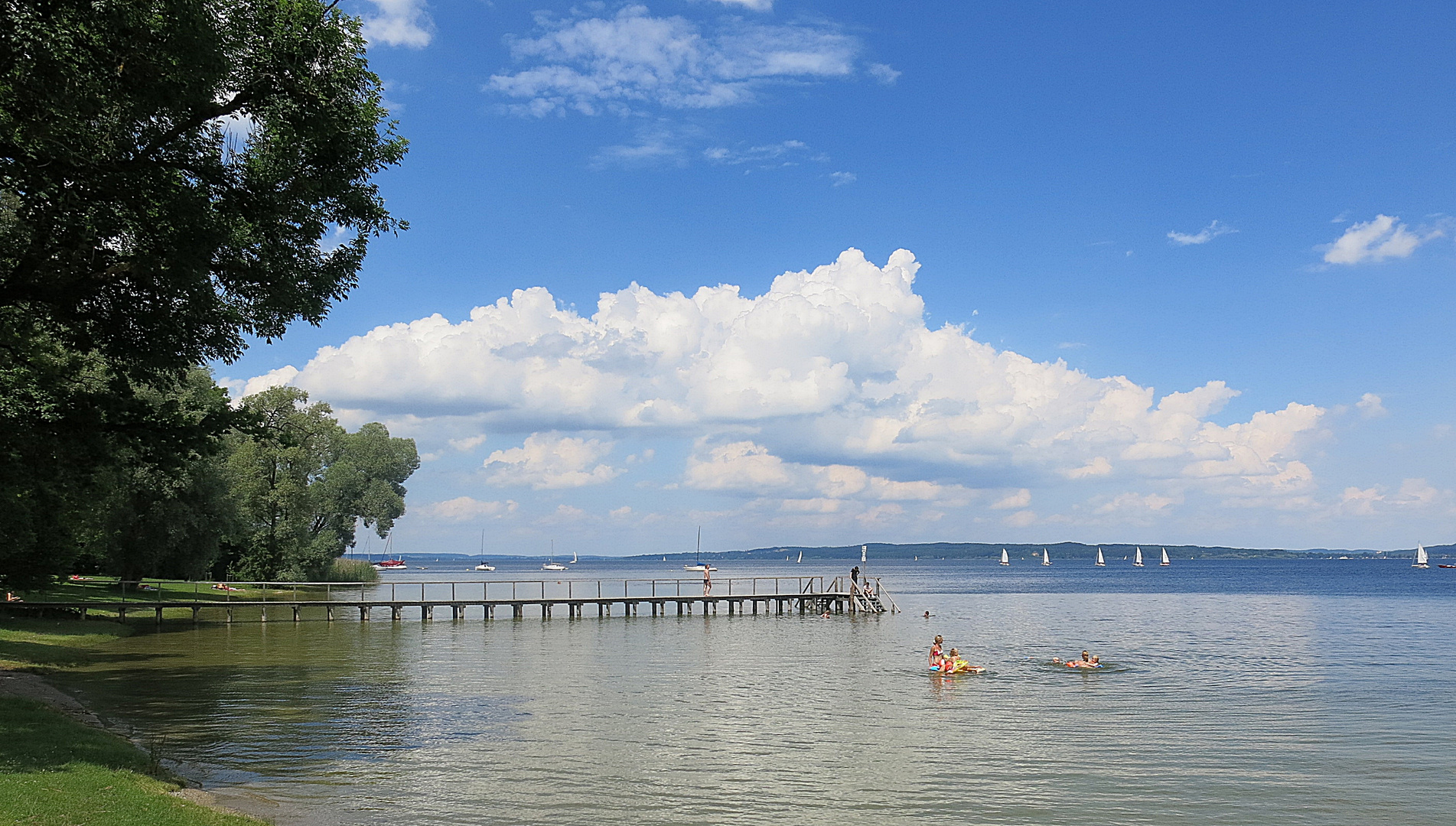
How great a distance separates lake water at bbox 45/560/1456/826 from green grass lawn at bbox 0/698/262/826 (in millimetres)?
1511

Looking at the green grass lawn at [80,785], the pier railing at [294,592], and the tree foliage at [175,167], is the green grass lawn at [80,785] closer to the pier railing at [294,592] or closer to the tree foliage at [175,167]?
the tree foliage at [175,167]

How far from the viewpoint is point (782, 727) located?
73.9ft

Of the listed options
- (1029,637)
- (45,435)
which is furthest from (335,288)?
(1029,637)

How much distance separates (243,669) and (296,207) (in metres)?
19.6

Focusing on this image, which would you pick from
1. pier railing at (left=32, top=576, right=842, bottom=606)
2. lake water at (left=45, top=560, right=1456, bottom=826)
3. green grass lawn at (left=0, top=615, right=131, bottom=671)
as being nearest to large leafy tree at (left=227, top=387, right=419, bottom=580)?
pier railing at (left=32, top=576, right=842, bottom=606)

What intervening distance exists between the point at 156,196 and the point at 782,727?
1630 cm

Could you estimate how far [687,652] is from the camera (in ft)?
126

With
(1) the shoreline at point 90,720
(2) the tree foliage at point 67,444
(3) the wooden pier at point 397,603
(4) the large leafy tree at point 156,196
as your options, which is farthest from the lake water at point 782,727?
(4) the large leafy tree at point 156,196

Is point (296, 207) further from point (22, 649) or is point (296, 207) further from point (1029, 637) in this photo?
point (1029, 637)


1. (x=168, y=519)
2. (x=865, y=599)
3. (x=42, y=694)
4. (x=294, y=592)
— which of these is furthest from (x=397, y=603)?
(x=42, y=694)

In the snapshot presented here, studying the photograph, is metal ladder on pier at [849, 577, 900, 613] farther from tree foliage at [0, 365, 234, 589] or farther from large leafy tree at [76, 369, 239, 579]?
tree foliage at [0, 365, 234, 589]

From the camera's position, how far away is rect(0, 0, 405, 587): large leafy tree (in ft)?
39.5

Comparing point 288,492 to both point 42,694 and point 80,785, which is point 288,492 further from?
point 80,785

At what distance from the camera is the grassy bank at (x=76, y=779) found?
10.9m
